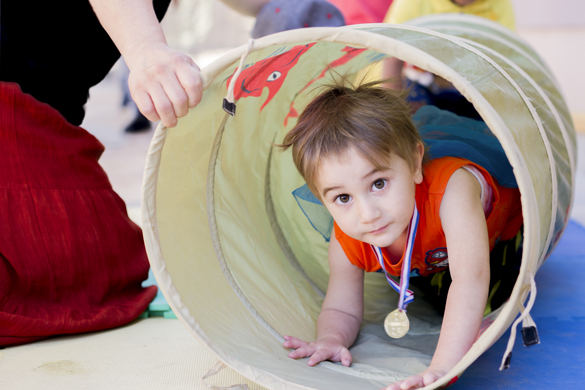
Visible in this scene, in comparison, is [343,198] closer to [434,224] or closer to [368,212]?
[368,212]

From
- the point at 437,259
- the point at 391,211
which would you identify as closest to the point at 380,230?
the point at 391,211

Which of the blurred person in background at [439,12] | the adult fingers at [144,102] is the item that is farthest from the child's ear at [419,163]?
the blurred person in background at [439,12]

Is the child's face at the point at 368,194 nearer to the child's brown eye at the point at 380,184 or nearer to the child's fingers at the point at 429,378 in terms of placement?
the child's brown eye at the point at 380,184

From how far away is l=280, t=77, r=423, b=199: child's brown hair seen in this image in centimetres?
97

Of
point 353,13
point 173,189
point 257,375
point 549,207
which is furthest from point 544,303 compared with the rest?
point 353,13

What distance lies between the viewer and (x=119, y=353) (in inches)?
45.4

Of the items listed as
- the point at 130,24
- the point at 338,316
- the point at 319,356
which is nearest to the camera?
the point at 130,24

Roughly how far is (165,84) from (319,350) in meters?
0.57

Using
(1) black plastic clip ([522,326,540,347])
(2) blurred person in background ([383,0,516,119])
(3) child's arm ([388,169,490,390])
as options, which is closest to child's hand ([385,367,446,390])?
(3) child's arm ([388,169,490,390])

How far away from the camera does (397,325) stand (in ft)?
3.69

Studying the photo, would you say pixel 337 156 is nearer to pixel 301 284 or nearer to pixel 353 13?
pixel 301 284

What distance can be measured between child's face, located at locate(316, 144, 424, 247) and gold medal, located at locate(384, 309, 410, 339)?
0.70ft

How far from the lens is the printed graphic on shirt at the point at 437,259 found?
1137 millimetres

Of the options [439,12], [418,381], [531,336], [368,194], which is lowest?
[418,381]
